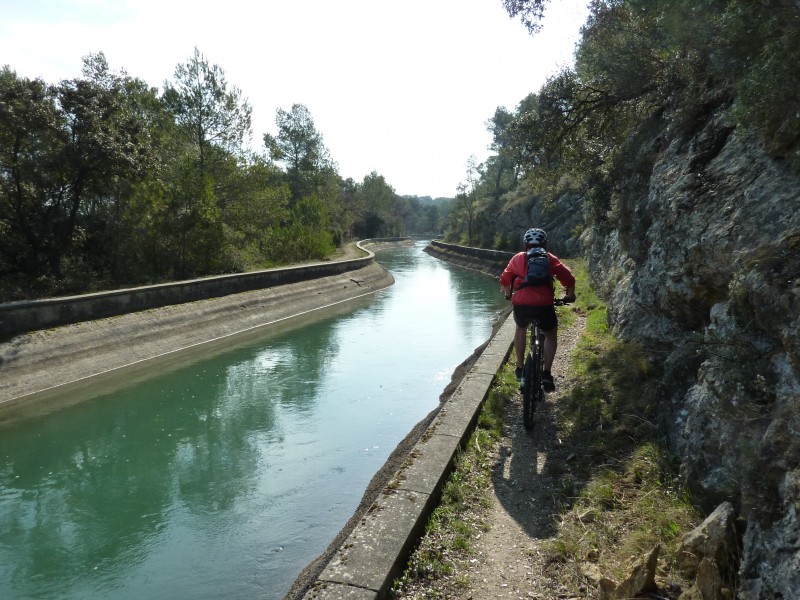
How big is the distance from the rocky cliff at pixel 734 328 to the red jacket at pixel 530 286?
0.92 meters

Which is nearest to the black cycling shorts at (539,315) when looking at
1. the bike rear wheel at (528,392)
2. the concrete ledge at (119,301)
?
the bike rear wheel at (528,392)

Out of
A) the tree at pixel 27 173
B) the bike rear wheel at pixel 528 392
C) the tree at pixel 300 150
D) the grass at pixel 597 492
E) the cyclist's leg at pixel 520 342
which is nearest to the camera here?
the grass at pixel 597 492

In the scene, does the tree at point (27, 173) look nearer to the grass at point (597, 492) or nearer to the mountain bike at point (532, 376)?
the grass at point (597, 492)

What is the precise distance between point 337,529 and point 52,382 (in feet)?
29.8

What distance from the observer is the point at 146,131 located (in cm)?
1866

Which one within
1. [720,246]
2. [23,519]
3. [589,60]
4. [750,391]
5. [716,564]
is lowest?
[23,519]

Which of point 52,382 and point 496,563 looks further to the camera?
point 52,382

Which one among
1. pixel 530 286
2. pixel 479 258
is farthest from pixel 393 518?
pixel 479 258

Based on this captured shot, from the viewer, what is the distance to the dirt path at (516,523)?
11.6ft

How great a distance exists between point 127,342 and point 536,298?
12.2 meters

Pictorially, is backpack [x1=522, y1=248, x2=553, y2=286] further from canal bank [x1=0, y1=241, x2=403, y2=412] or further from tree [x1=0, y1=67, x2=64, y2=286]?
tree [x1=0, y1=67, x2=64, y2=286]

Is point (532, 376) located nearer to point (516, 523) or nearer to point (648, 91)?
point (516, 523)

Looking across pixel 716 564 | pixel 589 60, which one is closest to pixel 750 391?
pixel 716 564

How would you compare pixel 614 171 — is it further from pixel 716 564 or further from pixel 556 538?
pixel 716 564
